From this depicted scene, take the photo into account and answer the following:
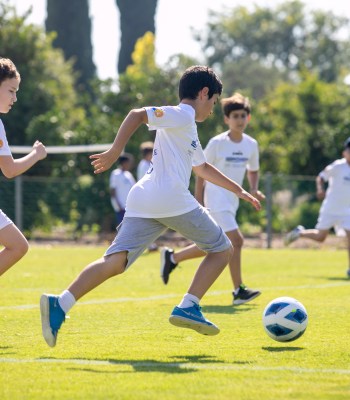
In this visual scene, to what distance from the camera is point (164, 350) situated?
7328 millimetres

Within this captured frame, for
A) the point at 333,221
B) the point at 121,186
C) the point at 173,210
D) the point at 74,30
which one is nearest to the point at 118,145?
the point at 173,210

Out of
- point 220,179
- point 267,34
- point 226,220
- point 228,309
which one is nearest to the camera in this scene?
point 220,179

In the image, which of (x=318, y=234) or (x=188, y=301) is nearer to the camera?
(x=188, y=301)

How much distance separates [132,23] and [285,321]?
39.5 m

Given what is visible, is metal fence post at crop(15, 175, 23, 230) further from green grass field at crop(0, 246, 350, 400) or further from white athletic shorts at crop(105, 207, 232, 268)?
white athletic shorts at crop(105, 207, 232, 268)

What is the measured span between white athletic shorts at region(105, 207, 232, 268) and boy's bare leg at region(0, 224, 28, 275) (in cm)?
72

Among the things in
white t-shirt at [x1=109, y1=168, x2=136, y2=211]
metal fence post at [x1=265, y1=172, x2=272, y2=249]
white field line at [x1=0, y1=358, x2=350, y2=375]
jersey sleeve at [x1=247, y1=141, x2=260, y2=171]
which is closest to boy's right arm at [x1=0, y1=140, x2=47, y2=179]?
white field line at [x1=0, y1=358, x2=350, y2=375]

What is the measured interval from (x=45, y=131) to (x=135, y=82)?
2738 mm

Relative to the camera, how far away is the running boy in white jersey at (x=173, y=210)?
7.20 metres

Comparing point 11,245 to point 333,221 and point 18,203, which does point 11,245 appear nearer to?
point 333,221

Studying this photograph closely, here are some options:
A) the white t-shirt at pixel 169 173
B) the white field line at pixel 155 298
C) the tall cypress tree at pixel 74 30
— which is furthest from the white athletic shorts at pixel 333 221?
the tall cypress tree at pixel 74 30

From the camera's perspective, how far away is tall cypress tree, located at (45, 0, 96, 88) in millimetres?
44000

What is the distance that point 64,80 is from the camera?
3591cm

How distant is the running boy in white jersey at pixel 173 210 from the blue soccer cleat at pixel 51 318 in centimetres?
2
